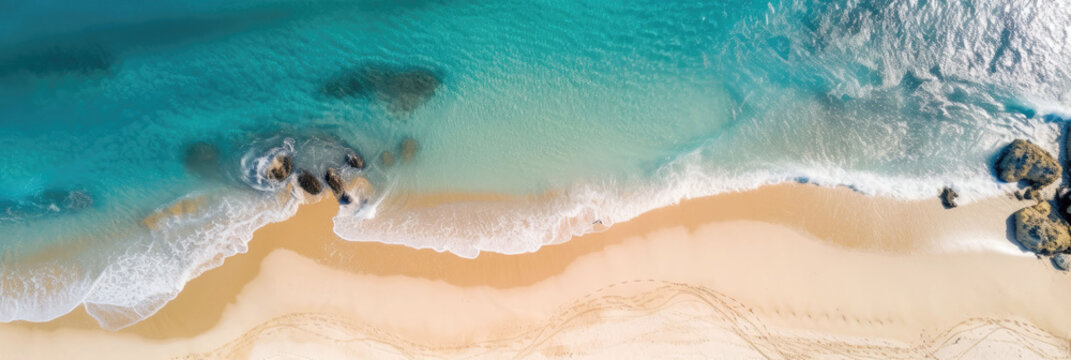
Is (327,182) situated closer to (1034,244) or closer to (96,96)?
(96,96)

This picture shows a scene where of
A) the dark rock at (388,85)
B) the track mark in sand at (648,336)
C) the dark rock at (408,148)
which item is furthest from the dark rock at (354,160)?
the track mark in sand at (648,336)

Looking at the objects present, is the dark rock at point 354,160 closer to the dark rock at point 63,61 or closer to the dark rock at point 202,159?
the dark rock at point 202,159

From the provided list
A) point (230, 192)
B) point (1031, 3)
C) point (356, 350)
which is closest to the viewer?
point (356, 350)

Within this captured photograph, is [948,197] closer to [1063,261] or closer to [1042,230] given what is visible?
[1042,230]

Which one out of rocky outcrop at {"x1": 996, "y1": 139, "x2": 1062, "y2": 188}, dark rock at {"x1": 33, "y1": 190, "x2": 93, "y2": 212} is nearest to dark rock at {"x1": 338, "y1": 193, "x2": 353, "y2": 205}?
dark rock at {"x1": 33, "y1": 190, "x2": 93, "y2": 212}

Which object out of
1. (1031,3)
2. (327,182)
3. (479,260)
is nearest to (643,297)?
(479,260)
